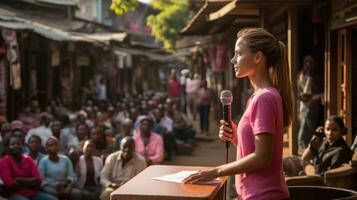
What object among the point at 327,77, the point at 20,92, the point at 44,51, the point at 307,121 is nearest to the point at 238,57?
the point at 327,77

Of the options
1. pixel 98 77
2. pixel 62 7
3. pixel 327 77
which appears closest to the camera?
pixel 327 77

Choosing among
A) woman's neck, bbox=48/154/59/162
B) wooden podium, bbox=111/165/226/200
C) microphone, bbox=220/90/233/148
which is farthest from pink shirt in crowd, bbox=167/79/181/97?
wooden podium, bbox=111/165/226/200

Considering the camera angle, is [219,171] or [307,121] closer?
[219,171]

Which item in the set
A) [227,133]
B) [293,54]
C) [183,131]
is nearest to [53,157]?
[293,54]

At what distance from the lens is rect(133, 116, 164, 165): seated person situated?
9312mm

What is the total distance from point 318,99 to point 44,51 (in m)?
7.47

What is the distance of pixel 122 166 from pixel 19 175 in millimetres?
1193

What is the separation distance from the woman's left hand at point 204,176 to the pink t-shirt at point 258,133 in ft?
0.42

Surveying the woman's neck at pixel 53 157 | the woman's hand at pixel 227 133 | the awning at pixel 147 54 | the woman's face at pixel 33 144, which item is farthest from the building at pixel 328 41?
the awning at pixel 147 54

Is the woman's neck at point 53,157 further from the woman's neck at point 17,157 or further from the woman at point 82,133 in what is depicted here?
the woman at point 82,133

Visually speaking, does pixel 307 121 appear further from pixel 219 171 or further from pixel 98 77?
pixel 98 77

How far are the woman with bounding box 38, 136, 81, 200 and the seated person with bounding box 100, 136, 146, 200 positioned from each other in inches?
17.6

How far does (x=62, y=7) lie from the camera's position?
1725 cm

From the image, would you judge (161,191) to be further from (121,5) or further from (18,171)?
(121,5)
